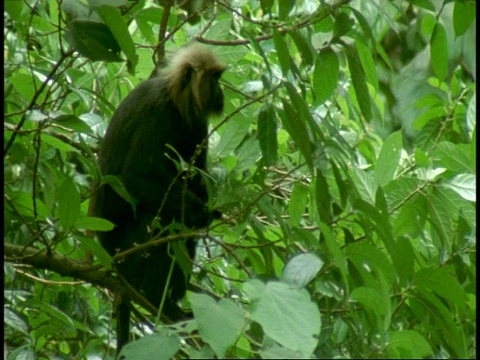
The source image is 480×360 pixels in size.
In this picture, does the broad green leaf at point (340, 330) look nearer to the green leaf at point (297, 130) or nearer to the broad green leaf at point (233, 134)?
the green leaf at point (297, 130)

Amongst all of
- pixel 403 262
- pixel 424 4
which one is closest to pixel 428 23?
pixel 424 4

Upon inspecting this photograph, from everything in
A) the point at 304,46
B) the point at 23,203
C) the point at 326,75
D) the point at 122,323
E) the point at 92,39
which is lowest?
the point at 122,323

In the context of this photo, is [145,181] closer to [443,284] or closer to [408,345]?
[443,284]

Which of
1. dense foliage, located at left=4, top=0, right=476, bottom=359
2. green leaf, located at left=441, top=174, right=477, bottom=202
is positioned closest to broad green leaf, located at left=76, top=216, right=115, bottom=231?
dense foliage, located at left=4, top=0, right=476, bottom=359

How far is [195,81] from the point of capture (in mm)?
3838

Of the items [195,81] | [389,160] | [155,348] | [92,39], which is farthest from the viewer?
[195,81]

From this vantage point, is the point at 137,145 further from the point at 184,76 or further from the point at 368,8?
the point at 368,8

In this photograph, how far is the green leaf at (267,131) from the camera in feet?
7.96

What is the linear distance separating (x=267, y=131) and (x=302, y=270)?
2.36 feet

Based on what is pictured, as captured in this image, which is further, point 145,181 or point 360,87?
point 145,181

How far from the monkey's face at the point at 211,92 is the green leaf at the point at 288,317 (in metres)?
2.31

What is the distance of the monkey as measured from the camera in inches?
146

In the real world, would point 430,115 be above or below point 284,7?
below

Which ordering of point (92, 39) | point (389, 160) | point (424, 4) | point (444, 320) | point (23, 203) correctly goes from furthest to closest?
point (23, 203), point (389, 160), point (424, 4), point (92, 39), point (444, 320)
